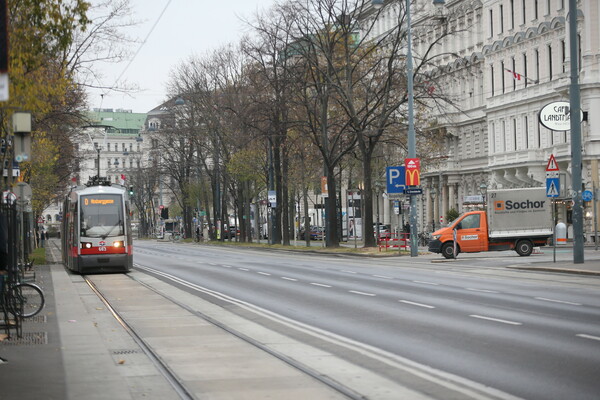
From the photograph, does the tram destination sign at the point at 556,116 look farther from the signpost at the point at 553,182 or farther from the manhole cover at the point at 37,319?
the manhole cover at the point at 37,319

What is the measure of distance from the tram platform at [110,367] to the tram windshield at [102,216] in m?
17.4

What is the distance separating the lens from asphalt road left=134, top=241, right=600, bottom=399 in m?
11.1

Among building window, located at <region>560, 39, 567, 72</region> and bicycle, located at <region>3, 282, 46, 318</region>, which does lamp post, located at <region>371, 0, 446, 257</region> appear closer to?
building window, located at <region>560, 39, 567, 72</region>

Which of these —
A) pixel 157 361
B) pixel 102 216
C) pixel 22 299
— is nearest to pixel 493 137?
pixel 102 216

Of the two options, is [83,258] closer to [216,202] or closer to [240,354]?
[240,354]

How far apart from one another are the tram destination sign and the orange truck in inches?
317

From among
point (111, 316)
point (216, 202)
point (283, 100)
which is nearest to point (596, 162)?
point (283, 100)

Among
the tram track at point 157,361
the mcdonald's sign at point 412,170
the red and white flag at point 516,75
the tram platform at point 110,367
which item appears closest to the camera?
the tram platform at point 110,367

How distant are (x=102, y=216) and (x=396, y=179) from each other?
16.5 meters

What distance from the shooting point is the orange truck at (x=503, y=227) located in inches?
1687

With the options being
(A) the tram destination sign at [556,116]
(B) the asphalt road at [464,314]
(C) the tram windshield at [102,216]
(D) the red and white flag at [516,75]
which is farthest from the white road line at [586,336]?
(D) the red and white flag at [516,75]

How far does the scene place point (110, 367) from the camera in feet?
38.9

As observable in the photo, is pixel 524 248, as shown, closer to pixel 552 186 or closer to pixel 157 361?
pixel 552 186

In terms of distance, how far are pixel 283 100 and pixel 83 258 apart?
22.4m
